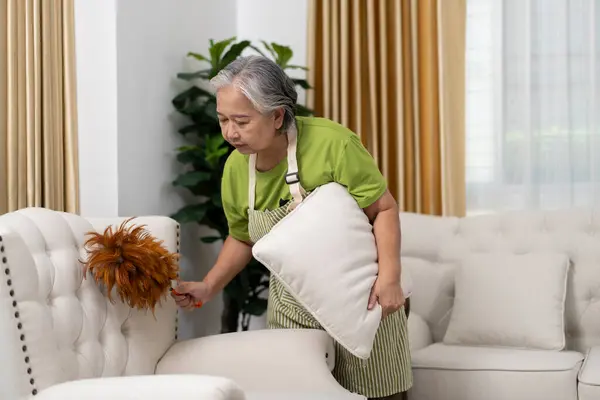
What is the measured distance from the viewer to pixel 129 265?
212cm

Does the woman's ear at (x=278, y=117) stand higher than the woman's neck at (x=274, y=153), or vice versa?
the woman's ear at (x=278, y=117)

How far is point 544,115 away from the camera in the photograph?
3.99 metres

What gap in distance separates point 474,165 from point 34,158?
2.08m

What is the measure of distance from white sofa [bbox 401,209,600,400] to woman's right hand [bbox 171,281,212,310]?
0.91m

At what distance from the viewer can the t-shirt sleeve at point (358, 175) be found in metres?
2.17

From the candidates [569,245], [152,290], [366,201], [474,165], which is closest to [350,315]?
[366,201]

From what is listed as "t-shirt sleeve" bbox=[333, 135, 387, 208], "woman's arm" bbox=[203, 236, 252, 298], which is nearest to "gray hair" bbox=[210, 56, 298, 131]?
"t-shirt sleeve" bbox=[333, 135, 387, 208]

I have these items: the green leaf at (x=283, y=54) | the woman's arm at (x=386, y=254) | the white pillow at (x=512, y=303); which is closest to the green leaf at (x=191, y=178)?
the green leaf at (x=283, y=54)

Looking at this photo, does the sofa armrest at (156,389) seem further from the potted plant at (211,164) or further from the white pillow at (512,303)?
the potted plant at (211,164)

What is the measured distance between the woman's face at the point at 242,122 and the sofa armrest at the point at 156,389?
0.68m

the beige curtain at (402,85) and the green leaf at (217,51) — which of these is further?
the beige curtain at (402,85)

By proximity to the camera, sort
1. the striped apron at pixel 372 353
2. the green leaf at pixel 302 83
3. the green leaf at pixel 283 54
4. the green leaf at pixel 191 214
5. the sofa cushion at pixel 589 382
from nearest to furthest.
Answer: the striped apron at pixel 372 353 → the sofa cushion at pixel 589 382 → the green leaf at pixel 191 214 → the green leaf at pixel 283 54 → the green leaf at pixel 302 83

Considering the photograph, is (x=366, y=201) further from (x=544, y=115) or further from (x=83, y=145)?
(x=544, y=115)

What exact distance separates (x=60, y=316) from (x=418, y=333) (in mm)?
1556
